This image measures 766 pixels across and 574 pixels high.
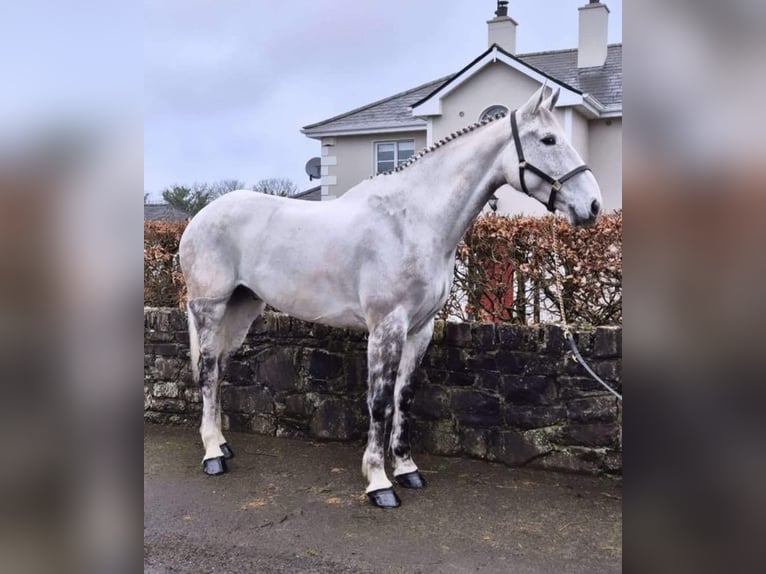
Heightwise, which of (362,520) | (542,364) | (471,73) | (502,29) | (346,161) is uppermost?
(502,29)

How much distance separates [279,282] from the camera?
3.80 metres

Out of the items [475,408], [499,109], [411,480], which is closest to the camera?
[411,480]

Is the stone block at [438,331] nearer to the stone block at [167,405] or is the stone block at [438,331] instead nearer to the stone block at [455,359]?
the stone block at [455,359]

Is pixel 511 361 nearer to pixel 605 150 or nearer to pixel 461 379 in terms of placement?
pixel 461 379

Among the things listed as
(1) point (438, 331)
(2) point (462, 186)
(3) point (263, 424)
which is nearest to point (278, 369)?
(3) point (263, 424)

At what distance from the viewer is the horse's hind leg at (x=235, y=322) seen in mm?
4320

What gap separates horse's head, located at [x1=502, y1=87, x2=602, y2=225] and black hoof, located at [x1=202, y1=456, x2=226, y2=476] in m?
2.50

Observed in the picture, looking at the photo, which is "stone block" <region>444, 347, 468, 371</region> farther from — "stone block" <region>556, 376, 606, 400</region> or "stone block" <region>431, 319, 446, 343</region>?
"stone block" <region>556, 376, 606, 400</region>

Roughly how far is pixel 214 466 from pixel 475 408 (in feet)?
5.60

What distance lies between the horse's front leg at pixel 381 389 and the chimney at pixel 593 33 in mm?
13314

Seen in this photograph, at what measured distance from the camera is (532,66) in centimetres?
1320

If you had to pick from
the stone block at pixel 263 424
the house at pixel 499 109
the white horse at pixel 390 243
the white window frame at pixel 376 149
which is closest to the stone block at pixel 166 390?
the stone block at pixel 263 424
